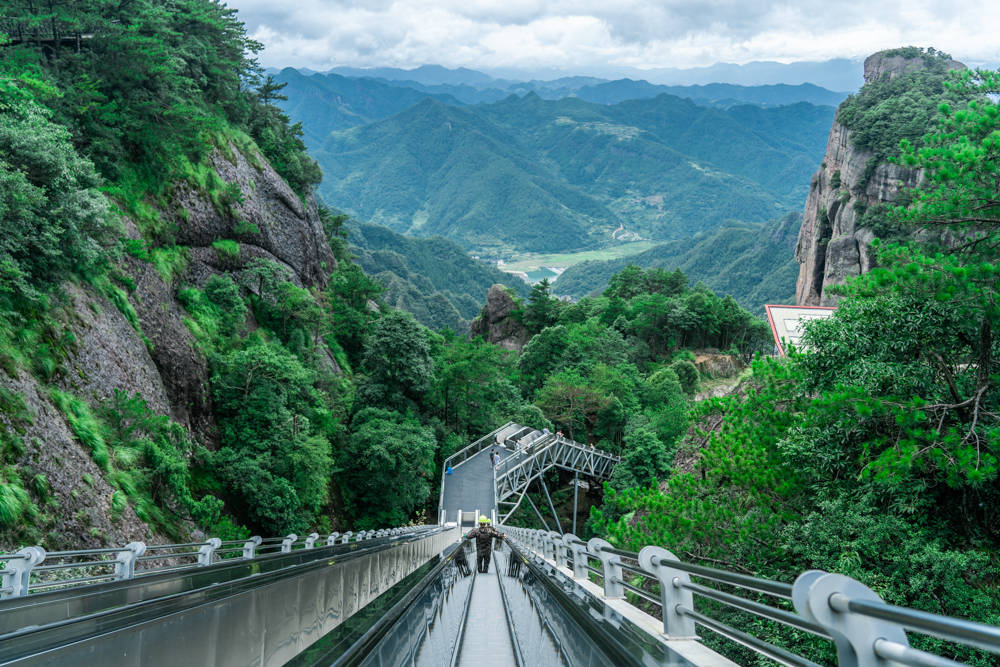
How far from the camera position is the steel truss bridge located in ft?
7.18

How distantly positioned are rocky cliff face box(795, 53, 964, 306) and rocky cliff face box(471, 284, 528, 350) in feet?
106

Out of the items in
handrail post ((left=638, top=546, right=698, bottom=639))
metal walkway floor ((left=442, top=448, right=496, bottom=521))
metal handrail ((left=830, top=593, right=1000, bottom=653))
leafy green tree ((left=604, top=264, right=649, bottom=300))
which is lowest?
metal walkway floor ((left=442, top=448, right=496, bottom=521))

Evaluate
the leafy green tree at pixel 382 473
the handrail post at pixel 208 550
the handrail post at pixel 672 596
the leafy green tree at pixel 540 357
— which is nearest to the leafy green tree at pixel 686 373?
the leafy green tree at pixel 540 357

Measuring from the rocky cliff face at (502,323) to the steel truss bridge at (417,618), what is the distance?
6676 centimetres

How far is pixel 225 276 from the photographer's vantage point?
27.1 meters

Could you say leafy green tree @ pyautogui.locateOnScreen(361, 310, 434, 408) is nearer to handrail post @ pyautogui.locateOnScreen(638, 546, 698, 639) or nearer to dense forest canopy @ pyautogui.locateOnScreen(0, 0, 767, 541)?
dense forest canopy @ pyautogui.locateOnScreen(0, 0, 767, 541)

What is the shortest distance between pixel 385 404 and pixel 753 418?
79.1 ft

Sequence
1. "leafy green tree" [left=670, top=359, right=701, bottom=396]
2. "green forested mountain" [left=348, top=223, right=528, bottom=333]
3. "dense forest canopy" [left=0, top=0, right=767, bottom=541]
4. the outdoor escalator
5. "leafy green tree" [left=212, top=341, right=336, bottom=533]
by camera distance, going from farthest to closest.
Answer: "green forested mountain" [left=348, top=223, right=528, bottom=333] < "leafy green tree" [left=670, top=359, right=701, bottom=396] < "leafy green tree" [left=212, top=341, right=336, bottom=533] < "dense forest canopy" [left=0, top=0, right=767, bottom=541] < the outdoor escalator

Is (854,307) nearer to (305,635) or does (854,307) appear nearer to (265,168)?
(305,635)

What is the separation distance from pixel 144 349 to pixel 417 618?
59.7ft

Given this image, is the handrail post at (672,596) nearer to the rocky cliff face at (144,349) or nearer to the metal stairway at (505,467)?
the rocky cliff face at (144,349)

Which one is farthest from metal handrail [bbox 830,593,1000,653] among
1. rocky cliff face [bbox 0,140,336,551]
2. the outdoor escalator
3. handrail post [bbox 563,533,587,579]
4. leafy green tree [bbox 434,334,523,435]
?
leafy green tree [bbox 434,334,523,435]

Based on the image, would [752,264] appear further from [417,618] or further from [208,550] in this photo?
[417,618]

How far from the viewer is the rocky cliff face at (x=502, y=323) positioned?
76.6 metres
